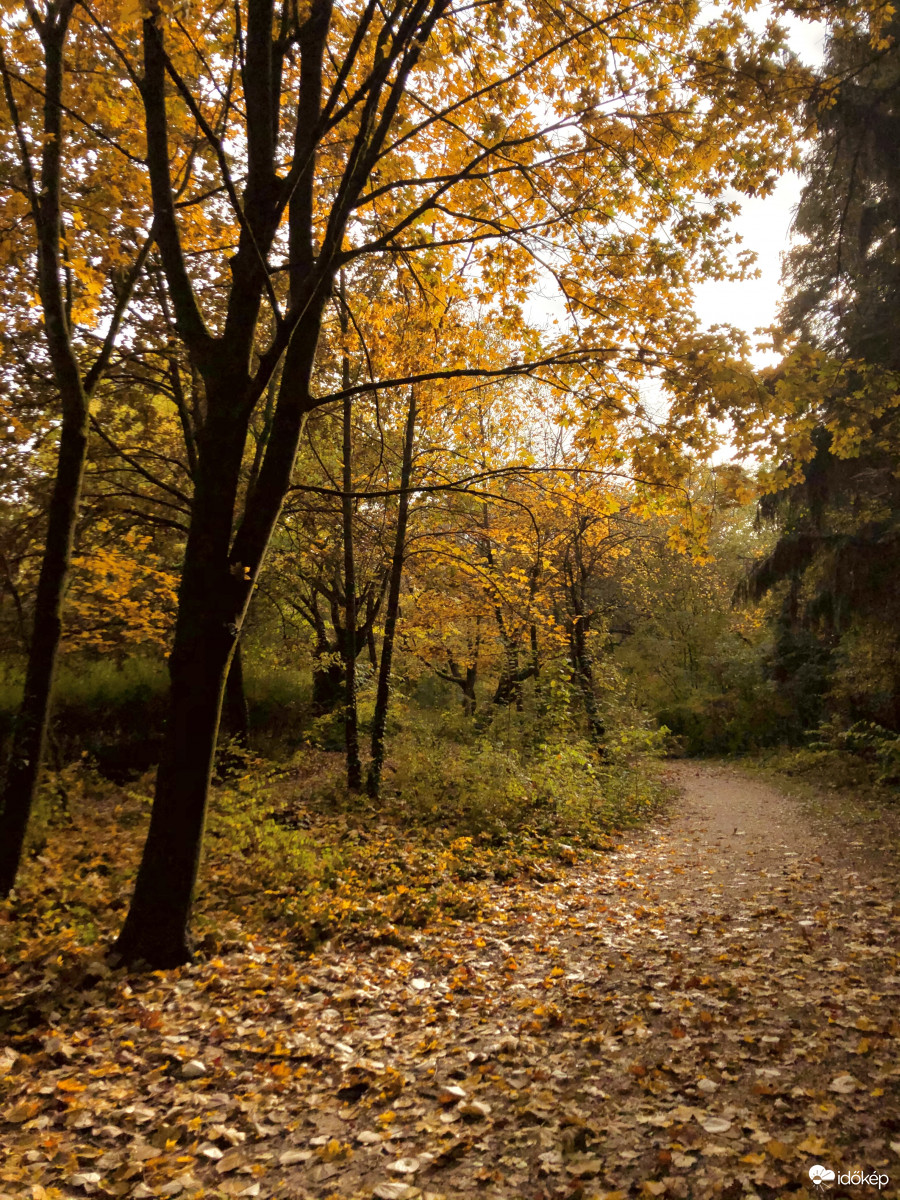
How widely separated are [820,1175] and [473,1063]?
1.80m

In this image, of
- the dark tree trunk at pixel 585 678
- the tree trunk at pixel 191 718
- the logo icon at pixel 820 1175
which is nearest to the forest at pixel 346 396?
the tree trunk at pixel 191 718

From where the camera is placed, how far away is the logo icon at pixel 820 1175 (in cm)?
241

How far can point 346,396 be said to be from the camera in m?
5.20

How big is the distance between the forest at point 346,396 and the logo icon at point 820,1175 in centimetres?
168

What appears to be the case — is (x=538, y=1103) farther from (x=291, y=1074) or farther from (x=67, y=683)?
(x=67, y=683)

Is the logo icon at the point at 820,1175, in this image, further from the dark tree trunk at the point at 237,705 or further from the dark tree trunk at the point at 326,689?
the dark tree trunk at the point at 326,689

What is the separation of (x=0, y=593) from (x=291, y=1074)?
8.59 m

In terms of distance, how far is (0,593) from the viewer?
363 inches

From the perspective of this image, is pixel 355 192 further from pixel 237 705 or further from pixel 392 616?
pixel 237 705

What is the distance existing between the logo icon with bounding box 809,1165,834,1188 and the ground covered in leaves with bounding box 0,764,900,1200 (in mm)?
38

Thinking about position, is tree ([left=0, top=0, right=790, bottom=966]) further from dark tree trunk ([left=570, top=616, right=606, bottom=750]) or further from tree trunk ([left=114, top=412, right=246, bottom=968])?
dark tree trunk ([left=570, top=616, right=606, bottom=750])

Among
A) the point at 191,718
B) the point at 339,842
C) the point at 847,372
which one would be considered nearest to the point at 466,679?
the point at 339,842

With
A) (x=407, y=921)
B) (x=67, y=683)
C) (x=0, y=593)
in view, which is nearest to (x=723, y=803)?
(x=407, y=921)

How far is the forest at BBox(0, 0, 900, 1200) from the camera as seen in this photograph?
15.0ft
